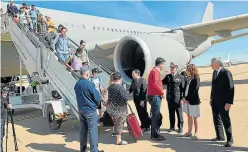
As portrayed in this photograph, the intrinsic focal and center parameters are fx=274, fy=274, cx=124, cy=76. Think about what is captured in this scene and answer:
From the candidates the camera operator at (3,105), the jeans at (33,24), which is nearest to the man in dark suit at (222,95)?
the camera operator at (3,105)

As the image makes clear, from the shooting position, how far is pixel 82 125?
4.12 meters

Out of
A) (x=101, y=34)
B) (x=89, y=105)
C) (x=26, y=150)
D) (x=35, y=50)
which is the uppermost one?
(x=101, y=34)

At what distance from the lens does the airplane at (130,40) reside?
7.94 metres

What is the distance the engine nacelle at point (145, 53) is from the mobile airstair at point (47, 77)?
49.2 inches

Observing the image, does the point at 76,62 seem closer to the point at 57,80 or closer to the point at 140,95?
the point at 57,80

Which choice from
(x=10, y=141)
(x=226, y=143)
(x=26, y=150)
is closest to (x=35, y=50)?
(x=10, y=141)

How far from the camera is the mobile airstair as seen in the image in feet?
18.4

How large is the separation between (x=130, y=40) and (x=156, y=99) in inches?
152

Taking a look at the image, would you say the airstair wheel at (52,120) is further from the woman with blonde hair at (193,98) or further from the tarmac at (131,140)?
the woman with blonde hair at (193,98)

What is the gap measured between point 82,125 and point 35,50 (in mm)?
3262

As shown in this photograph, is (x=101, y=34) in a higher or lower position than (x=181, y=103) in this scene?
higher

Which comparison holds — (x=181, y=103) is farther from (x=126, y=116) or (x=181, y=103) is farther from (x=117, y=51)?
(x=117, y=51)

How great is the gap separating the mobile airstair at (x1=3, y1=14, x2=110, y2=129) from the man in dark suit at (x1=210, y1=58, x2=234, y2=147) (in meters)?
2.52

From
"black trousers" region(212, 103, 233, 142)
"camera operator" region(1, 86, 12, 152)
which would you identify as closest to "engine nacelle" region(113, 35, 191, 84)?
"black trousers" region(212, 103, 233, 142)
